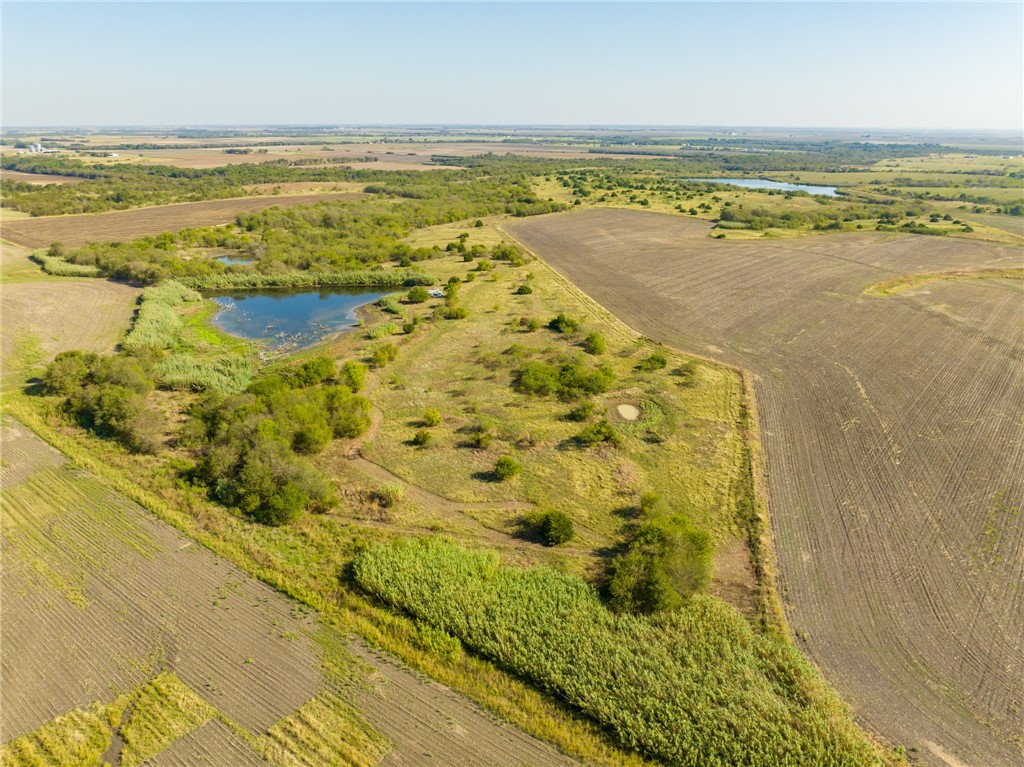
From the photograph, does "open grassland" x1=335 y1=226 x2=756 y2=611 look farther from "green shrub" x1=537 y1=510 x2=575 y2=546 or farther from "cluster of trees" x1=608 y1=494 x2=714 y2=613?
"cluster of trees" x1=608 y1=494 x2=714 y2=613

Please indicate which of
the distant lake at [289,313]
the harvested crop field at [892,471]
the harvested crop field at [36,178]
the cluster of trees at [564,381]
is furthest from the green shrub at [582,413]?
the harvested crop field at [36,178]

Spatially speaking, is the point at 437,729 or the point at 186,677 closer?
the point at 437,729

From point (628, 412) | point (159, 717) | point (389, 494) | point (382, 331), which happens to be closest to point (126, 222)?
point (382, 331)

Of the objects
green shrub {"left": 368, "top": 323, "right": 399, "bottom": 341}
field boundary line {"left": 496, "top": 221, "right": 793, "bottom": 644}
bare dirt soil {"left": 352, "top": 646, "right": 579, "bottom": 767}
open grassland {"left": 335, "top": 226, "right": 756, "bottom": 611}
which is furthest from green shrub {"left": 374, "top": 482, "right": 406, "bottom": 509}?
green shrub {"left": 368, "top": 323, "right": 399, "bottom": 341}

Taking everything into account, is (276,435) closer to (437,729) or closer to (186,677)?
(186,677)

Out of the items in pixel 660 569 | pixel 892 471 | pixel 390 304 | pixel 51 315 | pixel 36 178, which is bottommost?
pixel 892 471

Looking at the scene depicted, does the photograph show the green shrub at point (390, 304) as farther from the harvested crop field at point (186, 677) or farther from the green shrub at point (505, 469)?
the harvested crop field at point (186, 677)
